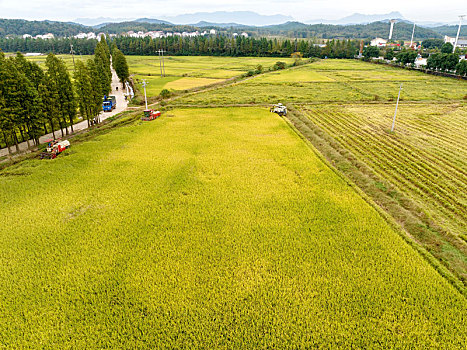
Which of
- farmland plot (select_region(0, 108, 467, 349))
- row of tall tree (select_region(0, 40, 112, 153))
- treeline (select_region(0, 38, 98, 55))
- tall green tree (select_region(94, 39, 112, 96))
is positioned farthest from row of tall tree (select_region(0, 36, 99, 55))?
farmland plot (select_region(0, 108, 467, 349))

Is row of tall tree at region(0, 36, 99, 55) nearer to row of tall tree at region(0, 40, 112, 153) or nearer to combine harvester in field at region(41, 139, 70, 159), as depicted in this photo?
row of tall tree at region(0, 40, 112, 153)

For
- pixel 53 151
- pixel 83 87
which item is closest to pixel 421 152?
pixel 53 151

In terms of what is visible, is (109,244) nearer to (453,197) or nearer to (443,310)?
(443,310)

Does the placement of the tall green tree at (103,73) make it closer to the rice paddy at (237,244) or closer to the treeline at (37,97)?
the treeline at (37,97)

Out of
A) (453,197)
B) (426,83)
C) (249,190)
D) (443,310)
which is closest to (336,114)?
(453,197)

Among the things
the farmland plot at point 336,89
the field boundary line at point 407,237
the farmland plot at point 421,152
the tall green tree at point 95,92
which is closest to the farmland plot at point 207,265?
the field boundary line at point 407,237

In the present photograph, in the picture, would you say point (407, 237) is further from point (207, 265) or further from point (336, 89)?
point (336, 89)
